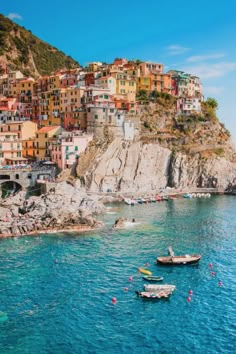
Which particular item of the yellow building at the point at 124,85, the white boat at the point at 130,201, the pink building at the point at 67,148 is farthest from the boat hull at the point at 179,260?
the yellow building at the point at 124,85

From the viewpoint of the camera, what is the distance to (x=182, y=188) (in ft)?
334

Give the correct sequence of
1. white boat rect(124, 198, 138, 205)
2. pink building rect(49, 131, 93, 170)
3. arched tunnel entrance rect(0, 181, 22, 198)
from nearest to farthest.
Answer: arched tunnel entrance rect(0, 181, 22, 198) → white boat rect(124, 198, 138, 205) → pink building rect(49, 131, 93, 170)

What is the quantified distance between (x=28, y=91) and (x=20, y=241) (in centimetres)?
6610

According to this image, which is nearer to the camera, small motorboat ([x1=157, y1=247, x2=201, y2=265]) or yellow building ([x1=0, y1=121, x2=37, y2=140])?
small motorboat ([x1=157, y1=247, x2=201, y2=265])

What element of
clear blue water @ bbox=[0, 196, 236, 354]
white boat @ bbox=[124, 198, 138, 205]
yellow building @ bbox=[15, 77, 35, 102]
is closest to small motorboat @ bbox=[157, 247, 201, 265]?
clear blue water @ bbox=[0, 196, 236, 354]

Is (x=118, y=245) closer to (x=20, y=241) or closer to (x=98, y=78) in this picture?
(x=20, y=241)

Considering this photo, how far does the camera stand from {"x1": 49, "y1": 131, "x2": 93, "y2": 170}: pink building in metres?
95.1

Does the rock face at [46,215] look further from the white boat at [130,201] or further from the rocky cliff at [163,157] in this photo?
the rocky cliff at [163,157]

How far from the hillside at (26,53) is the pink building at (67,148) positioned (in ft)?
186

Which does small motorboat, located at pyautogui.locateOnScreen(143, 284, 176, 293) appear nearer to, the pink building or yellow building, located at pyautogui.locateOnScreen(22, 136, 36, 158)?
the pink building

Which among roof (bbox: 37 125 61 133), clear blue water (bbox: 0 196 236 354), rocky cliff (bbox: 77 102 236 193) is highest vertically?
roof (bbox: 37 125 61 133)

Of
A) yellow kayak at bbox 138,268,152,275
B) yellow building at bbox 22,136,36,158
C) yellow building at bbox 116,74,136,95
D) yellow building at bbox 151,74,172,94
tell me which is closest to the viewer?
yellow kayak at bbox 138,268,152,275

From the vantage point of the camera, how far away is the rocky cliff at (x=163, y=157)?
95.6 meters

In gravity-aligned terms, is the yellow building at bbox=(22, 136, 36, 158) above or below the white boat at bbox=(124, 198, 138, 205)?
above
